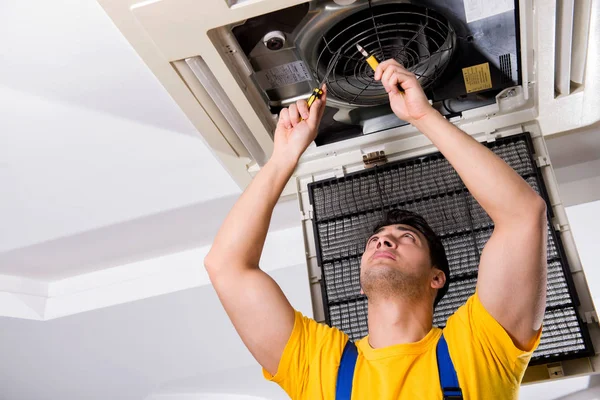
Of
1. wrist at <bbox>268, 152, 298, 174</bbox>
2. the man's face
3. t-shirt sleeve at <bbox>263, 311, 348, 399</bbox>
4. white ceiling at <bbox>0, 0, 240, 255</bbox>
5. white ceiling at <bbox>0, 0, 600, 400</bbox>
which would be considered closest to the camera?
t-shirt sleeve at <bbox>263, 311, 348, 399</bbox>

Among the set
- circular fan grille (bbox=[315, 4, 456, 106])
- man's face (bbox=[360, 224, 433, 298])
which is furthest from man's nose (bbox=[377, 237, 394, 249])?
circular fan grille (bbox=[315, 4, 456, 106])

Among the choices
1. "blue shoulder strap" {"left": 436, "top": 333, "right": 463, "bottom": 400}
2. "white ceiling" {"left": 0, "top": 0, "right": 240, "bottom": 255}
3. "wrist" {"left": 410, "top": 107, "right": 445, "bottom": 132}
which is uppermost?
"white ceiling" {"left": 0, "top": 0, "right": 240, "bottom": 255}

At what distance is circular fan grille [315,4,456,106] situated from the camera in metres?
1.82

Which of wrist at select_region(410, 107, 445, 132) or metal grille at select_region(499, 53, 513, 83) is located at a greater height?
metal grille at select_region(499, 53, 513, 83)

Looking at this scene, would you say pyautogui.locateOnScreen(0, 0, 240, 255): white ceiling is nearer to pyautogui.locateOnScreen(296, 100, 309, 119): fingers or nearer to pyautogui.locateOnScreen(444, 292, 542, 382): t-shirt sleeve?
pyautogui.locateOnScreen(296, 100, 309, 119): fingers

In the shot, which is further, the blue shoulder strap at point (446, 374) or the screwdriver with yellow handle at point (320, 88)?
the screwdriver with yellow handle at point (320, 88)

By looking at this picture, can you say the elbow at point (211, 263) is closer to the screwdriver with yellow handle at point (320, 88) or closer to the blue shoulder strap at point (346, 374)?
the blue shoulder strap at point (346, 374)

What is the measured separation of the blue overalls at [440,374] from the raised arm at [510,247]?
0.48 feet

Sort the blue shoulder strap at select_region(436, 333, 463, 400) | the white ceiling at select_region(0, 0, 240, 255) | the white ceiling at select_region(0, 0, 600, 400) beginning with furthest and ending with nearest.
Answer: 1. the white ceiling at select_region(0, 0, 600, 400)
2. the white ceiling at select_region(0, 0, 240, 255)
3. the blue shoulder strap at select_region(436, 333, 463, 400)

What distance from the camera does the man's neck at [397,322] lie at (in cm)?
156

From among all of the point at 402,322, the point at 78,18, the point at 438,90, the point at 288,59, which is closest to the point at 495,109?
the point at 438,90

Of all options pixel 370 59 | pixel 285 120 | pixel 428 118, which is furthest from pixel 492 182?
pixel 285 120

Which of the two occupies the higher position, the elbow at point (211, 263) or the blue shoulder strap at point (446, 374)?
the elbow at point (211, 263)

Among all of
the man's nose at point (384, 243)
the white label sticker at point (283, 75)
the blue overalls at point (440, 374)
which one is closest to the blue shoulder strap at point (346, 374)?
the blue overalls at point (440, 374)
